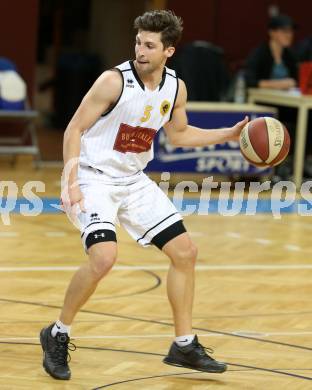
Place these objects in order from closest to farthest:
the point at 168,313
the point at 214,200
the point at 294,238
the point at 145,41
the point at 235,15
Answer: the point at 145,41 → the point at 168,313 → the point at 294,238 → the point at 214,200 → the point at 235,15

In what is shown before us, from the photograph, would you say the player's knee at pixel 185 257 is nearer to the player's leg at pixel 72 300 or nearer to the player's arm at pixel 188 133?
the player's leg at pixel 72 300

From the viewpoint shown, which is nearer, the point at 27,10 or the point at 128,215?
the point at 128,215

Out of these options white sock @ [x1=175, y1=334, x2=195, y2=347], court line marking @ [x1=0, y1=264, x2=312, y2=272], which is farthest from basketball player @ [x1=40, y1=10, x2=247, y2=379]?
court line marking @ [x1=0, y1=264, x2=312, y2=272]

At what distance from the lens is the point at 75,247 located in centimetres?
870

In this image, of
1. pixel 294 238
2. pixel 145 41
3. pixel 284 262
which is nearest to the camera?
pixel 145 41

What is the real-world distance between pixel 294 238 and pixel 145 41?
4603 millimetres

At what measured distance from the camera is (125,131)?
5.31 m

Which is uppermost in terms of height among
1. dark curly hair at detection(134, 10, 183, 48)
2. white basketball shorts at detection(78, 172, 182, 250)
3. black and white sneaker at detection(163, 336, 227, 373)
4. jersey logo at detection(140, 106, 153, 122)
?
dark curly hair at detection(134, 10, 183, 48)

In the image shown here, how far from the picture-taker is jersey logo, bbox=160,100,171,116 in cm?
542

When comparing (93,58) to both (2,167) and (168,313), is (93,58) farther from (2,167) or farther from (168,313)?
(168,313)

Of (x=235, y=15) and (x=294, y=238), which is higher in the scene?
(x=235, y=15)

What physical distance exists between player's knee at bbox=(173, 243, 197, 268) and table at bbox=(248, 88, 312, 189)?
22.4ft

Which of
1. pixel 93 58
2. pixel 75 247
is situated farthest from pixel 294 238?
pixel 93 58

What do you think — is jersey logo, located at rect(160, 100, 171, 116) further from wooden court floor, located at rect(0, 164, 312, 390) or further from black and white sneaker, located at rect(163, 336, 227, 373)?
wooden court floor, located at rect(0, 164, 312, 390)
